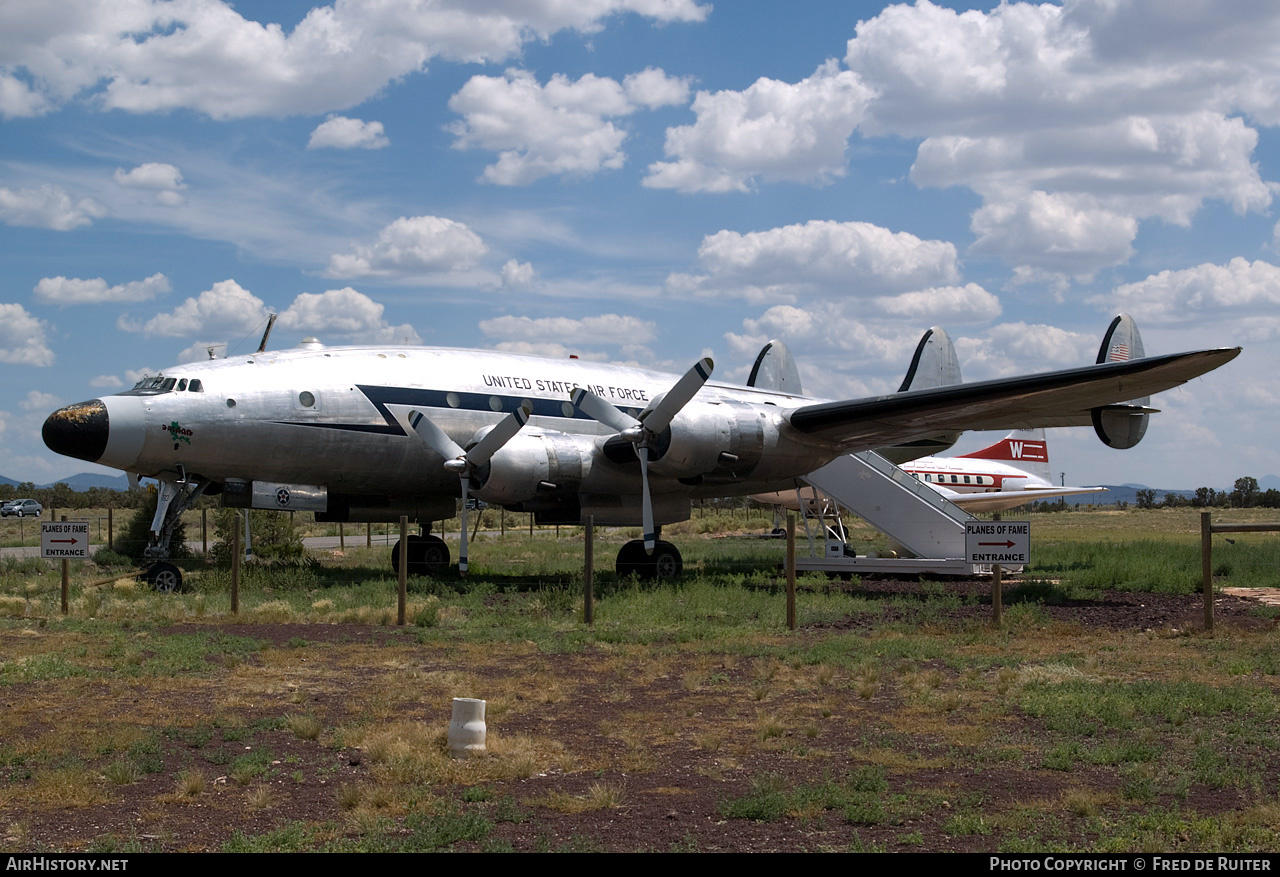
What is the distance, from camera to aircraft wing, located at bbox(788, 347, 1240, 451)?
47.2ft

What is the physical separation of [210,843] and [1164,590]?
15669 mm

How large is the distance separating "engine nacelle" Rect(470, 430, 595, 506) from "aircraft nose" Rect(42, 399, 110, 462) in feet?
17.2

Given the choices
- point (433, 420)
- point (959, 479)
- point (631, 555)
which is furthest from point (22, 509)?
point (631, 555)

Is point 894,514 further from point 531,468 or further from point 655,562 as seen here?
point 531,468

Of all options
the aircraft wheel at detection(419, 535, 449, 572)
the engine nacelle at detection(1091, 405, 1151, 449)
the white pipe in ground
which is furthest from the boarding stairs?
the white pipe in ground

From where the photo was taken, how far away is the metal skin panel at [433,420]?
1510 centimetres

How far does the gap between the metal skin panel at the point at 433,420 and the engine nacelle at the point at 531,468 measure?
5cm

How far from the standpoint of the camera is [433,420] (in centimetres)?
1680

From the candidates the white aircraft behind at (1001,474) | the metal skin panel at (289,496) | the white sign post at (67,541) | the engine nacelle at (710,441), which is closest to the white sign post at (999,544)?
the engine nacelle at (710,441)

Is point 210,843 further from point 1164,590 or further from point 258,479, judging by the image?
point 1164,590

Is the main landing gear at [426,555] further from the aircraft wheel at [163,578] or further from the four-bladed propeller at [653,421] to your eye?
the four-bladed propeller at [653,421]

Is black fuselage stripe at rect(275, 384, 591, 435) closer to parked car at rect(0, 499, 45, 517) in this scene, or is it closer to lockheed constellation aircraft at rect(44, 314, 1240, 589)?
lockheed constellation aircraft at rect(44, 314, 1240, 589)
